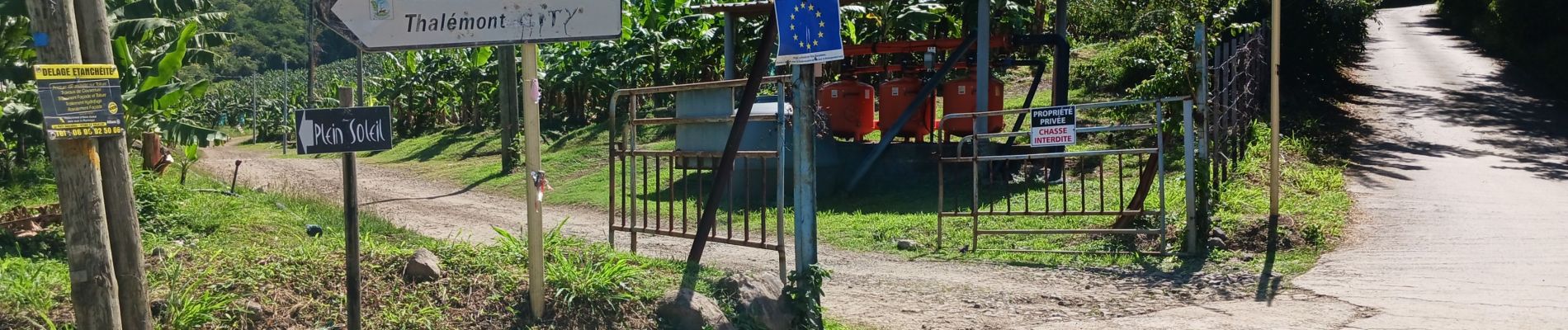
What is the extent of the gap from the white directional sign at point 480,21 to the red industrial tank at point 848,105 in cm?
909

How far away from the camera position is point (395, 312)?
5.52 meters

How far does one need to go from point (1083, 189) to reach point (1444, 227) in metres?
3.04

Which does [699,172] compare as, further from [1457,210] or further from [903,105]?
[1457,210]

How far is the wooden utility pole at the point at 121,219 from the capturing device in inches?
190

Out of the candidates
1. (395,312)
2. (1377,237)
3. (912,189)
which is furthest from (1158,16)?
(395,312)

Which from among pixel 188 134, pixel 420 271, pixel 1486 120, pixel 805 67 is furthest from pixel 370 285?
pixel 1486 120

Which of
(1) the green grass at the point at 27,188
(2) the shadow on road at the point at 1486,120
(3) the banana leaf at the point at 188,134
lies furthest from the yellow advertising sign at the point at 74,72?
(2) the shadow on road at the point at 1486,120

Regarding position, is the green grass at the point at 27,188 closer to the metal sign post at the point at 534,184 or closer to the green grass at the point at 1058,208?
the green grass at the point at 1058,208

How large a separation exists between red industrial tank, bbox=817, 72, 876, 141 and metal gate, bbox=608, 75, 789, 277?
5.26ft

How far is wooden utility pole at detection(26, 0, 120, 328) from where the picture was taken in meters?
4.60

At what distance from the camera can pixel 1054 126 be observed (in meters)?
9.07

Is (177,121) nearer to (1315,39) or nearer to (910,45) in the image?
(910,45)

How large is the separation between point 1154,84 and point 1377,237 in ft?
6.91

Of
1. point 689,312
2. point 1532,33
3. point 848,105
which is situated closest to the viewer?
point 689,312
